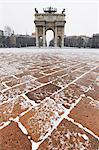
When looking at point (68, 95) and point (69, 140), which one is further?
point (68, 95)

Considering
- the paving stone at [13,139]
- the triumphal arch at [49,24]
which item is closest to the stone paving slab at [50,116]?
the paving stone at [13,139]

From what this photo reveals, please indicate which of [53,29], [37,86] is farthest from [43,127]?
[53,29]

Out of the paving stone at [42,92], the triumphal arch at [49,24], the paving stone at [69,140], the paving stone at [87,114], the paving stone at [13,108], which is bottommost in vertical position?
the paving stone at [69,140]

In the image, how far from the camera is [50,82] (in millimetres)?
2732

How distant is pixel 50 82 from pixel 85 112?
4.01ft

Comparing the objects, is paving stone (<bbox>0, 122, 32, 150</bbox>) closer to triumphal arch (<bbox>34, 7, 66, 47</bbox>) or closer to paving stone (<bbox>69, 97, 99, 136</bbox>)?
paving stone (<bbox>69, 97, 99, 136</bbox>)

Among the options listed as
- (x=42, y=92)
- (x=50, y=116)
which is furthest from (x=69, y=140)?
(x=42, y=92)

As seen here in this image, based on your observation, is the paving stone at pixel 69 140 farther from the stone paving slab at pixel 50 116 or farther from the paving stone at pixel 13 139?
the paving stone at pixel 13 139

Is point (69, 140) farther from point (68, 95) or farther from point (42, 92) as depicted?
point (42, 92)

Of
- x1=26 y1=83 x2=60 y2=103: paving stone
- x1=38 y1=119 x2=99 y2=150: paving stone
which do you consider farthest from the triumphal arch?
x1=38 y1=119 x2=99 y2=150: paving stone

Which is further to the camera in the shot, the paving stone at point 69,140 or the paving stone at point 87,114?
the paving stone at point 87,114

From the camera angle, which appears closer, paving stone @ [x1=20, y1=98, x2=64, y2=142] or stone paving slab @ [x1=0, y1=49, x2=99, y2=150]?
stone paving slab @ [x1=0, y1=49, x2=99, y2=150]

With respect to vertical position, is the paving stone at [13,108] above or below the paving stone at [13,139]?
above

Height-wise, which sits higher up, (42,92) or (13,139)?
(42,92)
